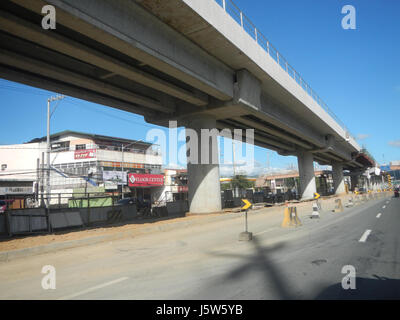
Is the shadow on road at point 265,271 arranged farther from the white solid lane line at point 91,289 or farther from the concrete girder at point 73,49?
the concrete girder at point 73,49

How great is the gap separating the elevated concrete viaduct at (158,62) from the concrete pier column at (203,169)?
0.21 feet

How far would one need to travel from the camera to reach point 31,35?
9.69m

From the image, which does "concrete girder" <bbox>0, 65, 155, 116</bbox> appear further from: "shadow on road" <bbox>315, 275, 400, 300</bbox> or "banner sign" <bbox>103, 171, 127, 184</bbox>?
"banner sign" <bbox>103, 171, 127, 184</bbox>

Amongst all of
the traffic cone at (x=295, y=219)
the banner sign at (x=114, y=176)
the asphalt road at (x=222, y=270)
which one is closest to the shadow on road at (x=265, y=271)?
the asphalt road at (x=222, y=270)

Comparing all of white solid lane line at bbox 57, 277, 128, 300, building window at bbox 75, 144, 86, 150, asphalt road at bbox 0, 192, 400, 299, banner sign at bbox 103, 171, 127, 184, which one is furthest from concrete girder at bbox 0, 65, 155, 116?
building window at bbox 75, 144, 86, 150

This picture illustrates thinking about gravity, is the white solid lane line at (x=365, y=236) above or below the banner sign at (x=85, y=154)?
below

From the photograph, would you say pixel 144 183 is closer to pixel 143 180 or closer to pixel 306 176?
pixel 143 180

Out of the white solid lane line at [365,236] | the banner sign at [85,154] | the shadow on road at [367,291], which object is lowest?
the white solid lane line at [365,236]

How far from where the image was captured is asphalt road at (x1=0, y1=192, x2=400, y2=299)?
16.1ft

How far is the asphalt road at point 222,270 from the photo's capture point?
4.89 m

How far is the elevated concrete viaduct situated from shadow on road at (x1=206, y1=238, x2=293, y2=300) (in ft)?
26.4
